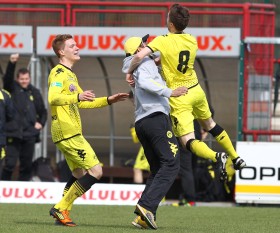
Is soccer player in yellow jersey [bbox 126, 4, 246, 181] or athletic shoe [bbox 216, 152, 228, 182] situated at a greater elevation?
soccer player in yellow jersey [bbox 126, 4, 246, 181]

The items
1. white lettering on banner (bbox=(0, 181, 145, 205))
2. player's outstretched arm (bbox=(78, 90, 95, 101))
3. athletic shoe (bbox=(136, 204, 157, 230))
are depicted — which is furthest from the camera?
white lettering on banner (bbox=(0, 181, 145, 205))

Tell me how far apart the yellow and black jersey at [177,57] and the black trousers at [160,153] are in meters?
0.74

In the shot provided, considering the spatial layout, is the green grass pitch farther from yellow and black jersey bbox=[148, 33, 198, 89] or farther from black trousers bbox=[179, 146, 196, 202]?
yellow and black jersey bbox=[148, 33, 198, 89]

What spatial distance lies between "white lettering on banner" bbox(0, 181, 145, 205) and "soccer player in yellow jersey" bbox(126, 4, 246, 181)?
433 centimetres

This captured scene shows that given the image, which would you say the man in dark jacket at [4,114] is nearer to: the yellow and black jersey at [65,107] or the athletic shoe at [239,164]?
the yellow and black jersey at [65,107]

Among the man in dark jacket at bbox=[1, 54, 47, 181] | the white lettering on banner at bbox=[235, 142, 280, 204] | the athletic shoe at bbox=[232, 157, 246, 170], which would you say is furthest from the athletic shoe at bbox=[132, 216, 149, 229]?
the man in dark jacket at bbox=[1, 54, 47, 181]

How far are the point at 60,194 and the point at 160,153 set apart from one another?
5.74 metres

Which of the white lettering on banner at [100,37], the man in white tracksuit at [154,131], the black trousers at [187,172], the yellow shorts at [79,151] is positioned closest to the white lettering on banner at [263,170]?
the black trousers at [187,172]

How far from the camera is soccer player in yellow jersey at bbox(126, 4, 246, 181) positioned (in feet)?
35.5

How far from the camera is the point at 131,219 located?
12.6 metres

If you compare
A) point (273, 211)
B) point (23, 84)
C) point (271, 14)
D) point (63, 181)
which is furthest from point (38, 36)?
point (273, 211)

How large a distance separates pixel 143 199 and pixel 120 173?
7.78 metres

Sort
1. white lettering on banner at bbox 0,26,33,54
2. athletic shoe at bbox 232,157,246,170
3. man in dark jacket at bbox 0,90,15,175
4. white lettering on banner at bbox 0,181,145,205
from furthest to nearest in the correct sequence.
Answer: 1. white lettering on banner at bbox 0,26,33,54
2. white lettering on banner at bbox 0,181,145,205
3. man in dark jacket at bbox 0,90,15,175
4. athletic shoe at bbox 232,157,246,170

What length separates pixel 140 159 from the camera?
1741 centimetres
